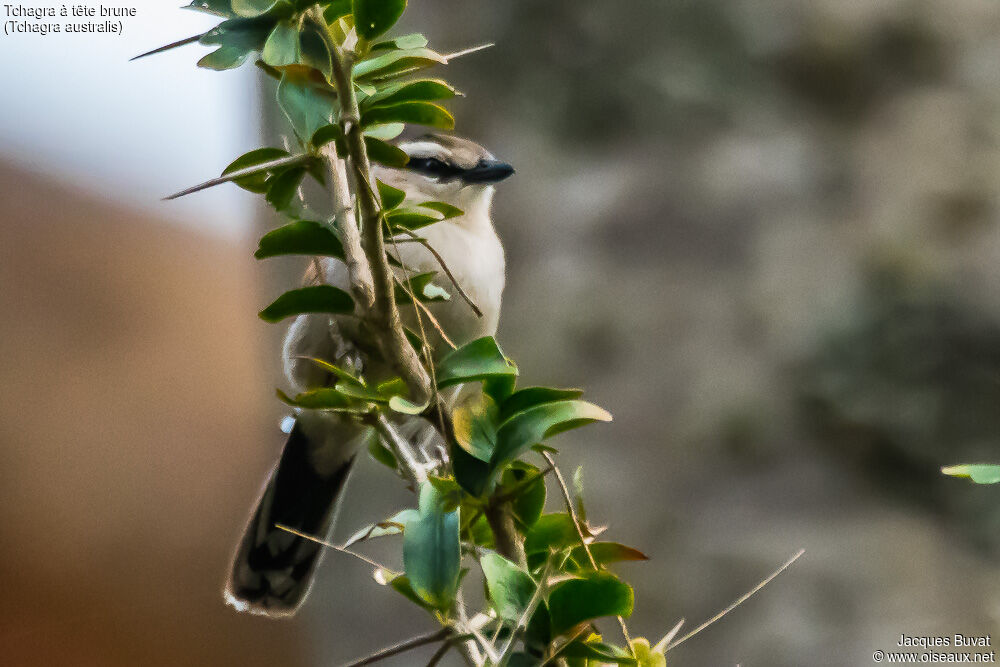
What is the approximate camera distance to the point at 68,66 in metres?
0.80

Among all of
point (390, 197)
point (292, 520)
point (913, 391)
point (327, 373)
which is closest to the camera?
point (390, 197)

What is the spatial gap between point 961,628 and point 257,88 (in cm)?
143

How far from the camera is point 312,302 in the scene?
48 centimetres

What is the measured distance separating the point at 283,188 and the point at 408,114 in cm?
8

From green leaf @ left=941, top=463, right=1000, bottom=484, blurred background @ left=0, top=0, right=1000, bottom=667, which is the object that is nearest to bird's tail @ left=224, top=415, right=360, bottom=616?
blurred background @ left=0, top=0, right=1000, bottom=667

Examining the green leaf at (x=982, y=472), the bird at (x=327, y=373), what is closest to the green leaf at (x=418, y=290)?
the green leaf at (x=982, y=472)

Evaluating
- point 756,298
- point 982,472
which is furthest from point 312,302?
point 756,298

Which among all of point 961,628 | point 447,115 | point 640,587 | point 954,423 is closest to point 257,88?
point 447,115

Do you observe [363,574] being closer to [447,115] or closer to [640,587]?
[640,587]

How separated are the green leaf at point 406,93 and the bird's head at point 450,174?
0.73 metres

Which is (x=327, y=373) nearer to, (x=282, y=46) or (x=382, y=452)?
(x=382, y=452)

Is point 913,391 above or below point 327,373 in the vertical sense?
below

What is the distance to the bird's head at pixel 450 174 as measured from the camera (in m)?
1.22

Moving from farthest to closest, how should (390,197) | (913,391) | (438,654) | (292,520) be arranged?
(913,391) → (292,520) → (390,197) → (438,654)
